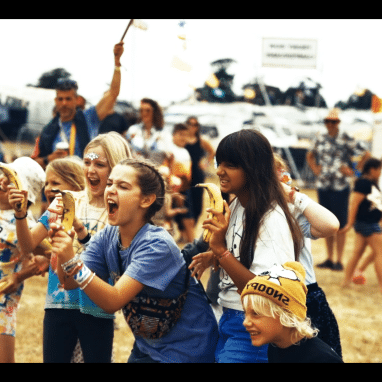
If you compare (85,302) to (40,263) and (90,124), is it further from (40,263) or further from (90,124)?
(90,124)

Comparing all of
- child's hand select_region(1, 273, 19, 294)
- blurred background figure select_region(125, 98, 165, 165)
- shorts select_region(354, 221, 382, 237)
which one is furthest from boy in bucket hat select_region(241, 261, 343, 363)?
blurred background figure select_region(125, 98, 165, 165)

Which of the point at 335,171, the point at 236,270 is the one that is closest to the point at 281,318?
the point at 236,270

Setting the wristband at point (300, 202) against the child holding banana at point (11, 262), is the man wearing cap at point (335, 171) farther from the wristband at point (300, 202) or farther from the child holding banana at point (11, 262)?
the wristband at point (300, 202)

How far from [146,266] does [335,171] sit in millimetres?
6302

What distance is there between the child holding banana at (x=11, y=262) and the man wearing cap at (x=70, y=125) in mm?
1456

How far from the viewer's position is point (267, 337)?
7.02ft

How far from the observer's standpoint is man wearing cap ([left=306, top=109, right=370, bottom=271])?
26.7ft

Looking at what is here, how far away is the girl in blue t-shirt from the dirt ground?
2231mm

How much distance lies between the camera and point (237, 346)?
7.73ft

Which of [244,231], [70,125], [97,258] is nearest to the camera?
[244,231]

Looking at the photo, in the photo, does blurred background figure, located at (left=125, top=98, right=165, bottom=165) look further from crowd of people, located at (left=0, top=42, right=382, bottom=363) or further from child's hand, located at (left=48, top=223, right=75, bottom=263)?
child's hand, located at (left=48, top=223, right=75, bottom=263)

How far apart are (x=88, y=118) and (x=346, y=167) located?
4398mm

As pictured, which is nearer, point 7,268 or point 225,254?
point 225,254

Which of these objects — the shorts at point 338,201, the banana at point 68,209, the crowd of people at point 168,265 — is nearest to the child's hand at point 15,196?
the crowd of people at point 168,265
